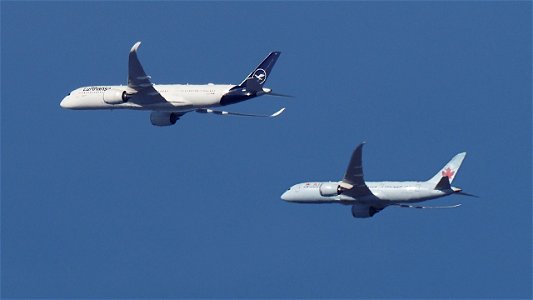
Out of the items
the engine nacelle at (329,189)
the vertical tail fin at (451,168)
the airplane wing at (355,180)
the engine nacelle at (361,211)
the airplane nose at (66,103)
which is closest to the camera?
the airplane wing at (355,180)

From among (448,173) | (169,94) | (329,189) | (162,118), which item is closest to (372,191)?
(329,189)

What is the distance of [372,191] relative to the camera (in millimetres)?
132375

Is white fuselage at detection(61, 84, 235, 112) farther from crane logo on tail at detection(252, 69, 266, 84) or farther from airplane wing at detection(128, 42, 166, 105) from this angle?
crane logo on tail at detection(252, 69, 266, 84)

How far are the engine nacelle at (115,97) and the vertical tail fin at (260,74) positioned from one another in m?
7.50

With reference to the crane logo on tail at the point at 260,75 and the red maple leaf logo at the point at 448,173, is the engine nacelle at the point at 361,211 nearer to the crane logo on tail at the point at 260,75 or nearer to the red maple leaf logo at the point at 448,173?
the red maple leaf logo at the point at 448,173

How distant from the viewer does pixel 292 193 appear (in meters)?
137

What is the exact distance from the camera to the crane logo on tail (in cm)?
12594

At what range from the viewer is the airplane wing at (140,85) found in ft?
407

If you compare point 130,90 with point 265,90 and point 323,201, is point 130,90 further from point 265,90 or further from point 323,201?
point 323,201

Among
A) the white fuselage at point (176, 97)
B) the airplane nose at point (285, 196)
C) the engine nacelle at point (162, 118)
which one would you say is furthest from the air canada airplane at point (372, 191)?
the engine nacelle at point (162, 118)

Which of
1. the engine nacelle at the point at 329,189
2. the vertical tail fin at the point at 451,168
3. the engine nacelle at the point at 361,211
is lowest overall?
the engine nacelle at the point at 361,211

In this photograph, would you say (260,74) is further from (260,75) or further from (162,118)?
(162,118)

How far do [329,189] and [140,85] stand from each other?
15.0 metres

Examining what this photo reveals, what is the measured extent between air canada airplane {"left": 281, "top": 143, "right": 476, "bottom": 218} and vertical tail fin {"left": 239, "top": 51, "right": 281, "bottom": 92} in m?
7.72
